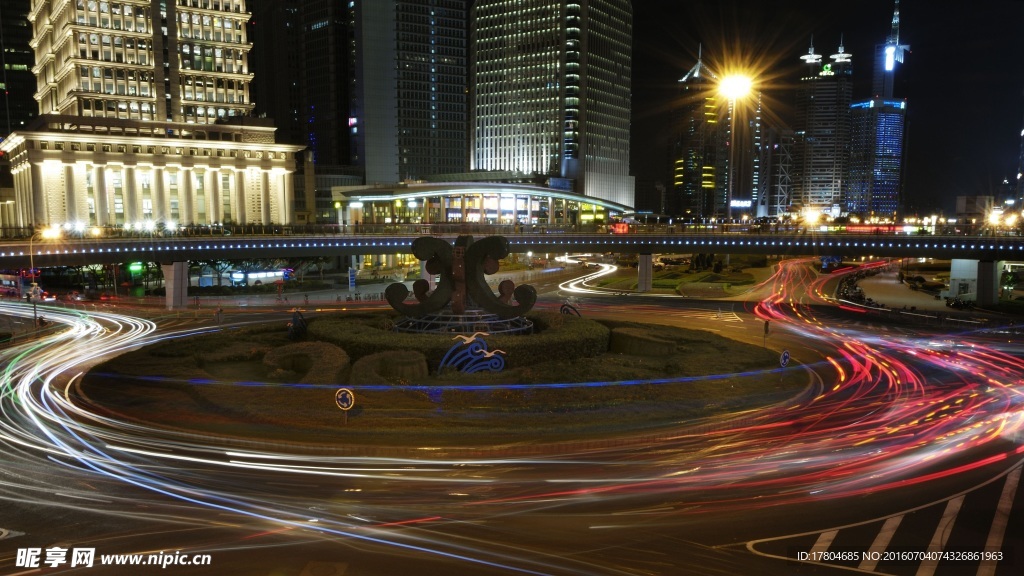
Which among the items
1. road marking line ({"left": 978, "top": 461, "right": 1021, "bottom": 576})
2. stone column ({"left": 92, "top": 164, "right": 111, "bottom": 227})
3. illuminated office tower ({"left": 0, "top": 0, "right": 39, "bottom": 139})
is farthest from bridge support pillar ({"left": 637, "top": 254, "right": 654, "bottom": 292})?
illuminated office tower ({"left": 0, "top": 0, "right": 39, "bottom": 139})

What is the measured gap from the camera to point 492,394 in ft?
87.5

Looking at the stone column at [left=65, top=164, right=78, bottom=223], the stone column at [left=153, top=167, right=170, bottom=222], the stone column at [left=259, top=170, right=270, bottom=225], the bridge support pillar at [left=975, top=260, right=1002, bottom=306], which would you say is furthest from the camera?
the stone column at [left=259, top=170, right=270, bottom=225]

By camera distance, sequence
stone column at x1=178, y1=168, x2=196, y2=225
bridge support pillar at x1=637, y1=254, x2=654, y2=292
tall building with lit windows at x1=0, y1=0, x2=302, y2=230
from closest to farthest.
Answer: bridge support pillar at x1=637, y1=254, x2=654, y2=292 → tall building with lit windows at x1=0, y1=0, x2=302, y2=230 → stone column at x1=178, y1=168, x2=196, y2=225

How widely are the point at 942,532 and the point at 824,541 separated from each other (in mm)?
3153

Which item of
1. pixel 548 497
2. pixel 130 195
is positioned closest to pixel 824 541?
pixel 548 497

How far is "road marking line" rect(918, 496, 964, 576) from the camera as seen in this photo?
13.9 meters

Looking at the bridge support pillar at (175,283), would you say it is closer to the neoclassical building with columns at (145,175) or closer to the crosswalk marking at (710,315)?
the neoclassical building with columns at (145,175)

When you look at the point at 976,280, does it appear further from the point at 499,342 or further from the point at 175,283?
the point at 175,283

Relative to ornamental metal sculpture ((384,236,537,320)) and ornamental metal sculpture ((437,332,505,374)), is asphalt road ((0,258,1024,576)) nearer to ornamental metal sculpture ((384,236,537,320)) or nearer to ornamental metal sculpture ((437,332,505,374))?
ornamental metal sculpture ((437,332,505,374))

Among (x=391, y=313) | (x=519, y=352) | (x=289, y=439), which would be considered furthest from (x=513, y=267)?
(x=289, y=439)

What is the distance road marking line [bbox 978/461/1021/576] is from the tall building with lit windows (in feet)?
361

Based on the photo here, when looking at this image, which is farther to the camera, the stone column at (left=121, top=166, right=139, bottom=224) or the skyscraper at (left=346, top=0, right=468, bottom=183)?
the skyscraper at (left=346, top=0, right=468, bottom=183)

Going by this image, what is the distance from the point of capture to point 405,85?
18650 centimetres

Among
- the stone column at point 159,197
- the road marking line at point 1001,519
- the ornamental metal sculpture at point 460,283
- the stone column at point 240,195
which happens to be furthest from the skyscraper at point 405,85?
the road marking line at point 1001,519
